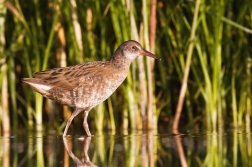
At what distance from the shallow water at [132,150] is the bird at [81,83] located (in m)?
0.59

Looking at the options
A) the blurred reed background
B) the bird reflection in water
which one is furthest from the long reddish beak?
the bird reflection in water

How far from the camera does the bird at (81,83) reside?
8.10m

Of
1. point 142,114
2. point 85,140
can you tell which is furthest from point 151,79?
point 85,140

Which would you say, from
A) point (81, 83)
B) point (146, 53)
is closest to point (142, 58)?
point (146, 53)

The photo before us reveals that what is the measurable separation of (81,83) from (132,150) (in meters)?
2.06

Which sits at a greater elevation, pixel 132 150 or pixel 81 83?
pixel 81 83

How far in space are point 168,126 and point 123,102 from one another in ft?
2.27

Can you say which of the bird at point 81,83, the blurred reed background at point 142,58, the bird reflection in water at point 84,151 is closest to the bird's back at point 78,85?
the bird at point 81,83

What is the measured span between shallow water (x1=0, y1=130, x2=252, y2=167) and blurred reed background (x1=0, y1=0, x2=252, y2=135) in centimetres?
136

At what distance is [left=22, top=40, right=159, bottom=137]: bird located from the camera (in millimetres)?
8102

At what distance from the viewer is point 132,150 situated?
246 inches

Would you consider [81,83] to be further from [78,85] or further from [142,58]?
[142,58]

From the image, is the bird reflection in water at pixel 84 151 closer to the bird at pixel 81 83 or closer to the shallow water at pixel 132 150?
the shallow water at pixel 132 150

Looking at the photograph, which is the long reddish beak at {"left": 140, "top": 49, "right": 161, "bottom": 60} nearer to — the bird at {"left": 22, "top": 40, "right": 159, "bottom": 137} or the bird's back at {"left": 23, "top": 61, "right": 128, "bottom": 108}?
the bird at {"left": 22, "top": 40, "right": 159, "bottom": 137}
